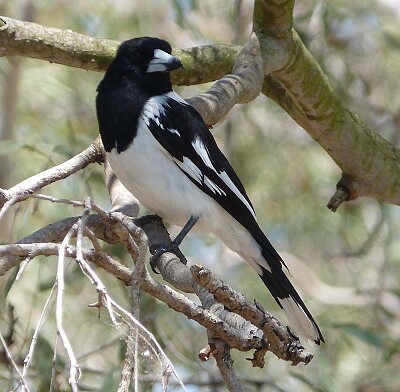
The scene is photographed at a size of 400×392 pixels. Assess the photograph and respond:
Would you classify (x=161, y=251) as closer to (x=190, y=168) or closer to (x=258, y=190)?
(x=190, y=168)

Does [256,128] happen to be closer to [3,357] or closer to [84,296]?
[84,296]

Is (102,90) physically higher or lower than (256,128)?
higher

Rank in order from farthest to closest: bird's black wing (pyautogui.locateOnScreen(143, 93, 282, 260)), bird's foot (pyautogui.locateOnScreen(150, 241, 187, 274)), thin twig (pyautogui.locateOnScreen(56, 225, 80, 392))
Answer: bird's black wing (pyautogui.locateOnScreen(143, 93, 282, 260)) < bird's foot (pyautogui.locateOnScreen(150, 241, 187, 274)) < thin twig (pyautogui.locateOnScreen(56, 225, 80, 392))

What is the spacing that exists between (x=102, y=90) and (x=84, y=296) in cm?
151

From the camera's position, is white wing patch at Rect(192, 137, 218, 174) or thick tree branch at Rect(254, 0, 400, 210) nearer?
white wing patch at Rect(192, 137, 218, 174)

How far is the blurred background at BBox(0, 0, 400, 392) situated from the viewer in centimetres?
343

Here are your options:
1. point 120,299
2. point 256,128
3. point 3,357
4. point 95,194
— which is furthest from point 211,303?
point 256,128

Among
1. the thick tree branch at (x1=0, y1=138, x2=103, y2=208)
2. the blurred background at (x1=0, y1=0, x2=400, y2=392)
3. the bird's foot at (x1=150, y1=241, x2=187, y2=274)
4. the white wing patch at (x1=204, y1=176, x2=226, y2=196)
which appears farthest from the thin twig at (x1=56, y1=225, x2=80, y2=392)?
the blurred background at (x1=0, y1=0, x2=400, y2=392)

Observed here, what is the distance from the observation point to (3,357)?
2.72 meters

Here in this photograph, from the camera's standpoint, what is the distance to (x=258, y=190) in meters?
4.94

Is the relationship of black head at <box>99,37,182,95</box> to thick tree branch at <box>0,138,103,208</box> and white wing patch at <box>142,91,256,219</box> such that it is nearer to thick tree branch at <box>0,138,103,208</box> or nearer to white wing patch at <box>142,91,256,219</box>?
white wing patch at <box>142,91,256,219</box>

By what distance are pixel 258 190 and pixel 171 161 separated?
2315 mm

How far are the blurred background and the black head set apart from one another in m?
0.40

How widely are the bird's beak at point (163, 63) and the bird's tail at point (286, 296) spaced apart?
1.95ft
